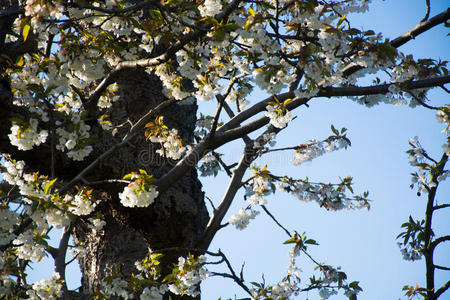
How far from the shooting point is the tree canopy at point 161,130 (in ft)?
7.90

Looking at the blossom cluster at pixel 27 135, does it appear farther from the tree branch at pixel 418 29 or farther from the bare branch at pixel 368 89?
the tree branch at pixel 418 29

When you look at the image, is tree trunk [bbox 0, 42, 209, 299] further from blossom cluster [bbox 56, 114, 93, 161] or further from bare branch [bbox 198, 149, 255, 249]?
blossom cluster [bbox 56, 114, 93, 161]

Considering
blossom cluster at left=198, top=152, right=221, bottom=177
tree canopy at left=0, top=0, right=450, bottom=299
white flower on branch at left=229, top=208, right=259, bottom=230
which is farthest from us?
blossom cluster at left=198, top=152, right=221, bottom=177

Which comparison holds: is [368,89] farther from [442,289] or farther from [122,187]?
[122,187]

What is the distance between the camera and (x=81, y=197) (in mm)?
3156

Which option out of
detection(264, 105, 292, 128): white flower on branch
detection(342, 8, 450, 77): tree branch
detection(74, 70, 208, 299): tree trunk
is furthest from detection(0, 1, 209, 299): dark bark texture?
detection(342, 8, 450, 77): tree branch

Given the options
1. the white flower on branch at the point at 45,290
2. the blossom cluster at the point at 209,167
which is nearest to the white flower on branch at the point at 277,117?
the blossom cluster at the point at 209,167

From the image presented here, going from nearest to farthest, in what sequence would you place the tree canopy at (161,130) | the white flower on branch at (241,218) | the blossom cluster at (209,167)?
the tree canopy at (161,130) < the white flower on branch at (241,218) < the blossom cluster at (209,167)

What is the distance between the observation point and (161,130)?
3234mm

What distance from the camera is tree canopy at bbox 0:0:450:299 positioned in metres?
2.41

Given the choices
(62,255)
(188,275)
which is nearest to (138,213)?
(188,275)

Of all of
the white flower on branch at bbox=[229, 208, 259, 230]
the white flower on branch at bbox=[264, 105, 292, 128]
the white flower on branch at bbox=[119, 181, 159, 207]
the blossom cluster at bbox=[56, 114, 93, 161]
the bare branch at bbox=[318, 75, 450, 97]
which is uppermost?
the bare branch at bbox=[318, 75, 450, 97]

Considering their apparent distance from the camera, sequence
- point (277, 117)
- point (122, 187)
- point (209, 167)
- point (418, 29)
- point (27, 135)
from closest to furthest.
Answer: point (27, 135), point (418, 29), point (277, 117), point (122, 187), point (209, 167)

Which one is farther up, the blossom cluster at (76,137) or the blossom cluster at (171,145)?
the blossom cluster at (171,145)
